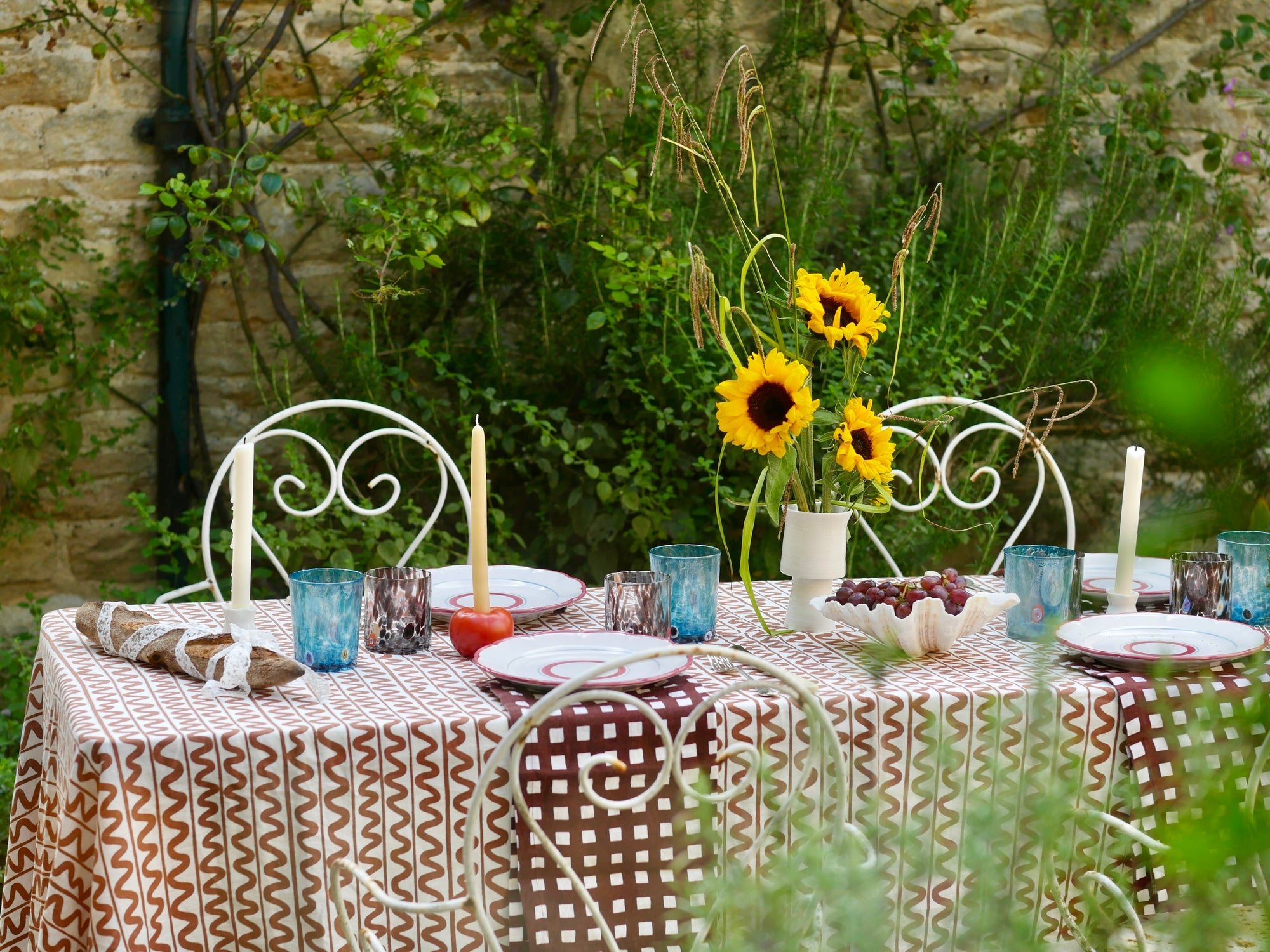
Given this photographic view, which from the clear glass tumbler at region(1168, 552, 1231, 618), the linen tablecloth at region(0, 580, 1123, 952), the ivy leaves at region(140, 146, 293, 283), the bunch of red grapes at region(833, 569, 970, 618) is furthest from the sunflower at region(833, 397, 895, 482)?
the ivy leaves at region(140, 146, 293, 283)

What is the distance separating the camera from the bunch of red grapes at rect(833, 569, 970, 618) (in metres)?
1.50

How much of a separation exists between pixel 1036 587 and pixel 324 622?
2.78 ft

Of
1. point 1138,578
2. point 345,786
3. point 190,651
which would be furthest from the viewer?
point 1138,578

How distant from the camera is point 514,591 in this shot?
1.79m

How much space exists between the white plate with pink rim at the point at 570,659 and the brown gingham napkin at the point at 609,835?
0.13ft

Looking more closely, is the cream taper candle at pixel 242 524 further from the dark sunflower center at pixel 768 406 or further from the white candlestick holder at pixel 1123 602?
the white candlestick holder at pixel 1123 602

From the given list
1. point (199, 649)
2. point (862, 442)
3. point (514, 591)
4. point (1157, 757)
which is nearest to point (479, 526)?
point (514, 591)

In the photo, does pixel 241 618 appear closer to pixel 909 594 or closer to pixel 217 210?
pixel 909 594

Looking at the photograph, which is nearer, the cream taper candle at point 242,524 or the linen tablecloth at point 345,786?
the linen tablecloth at point 345,786

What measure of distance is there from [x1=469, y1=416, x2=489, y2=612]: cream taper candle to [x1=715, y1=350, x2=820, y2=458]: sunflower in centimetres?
29

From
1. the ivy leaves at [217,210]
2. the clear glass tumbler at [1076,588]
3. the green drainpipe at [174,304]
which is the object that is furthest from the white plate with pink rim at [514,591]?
the green drainpipe at [174,304]

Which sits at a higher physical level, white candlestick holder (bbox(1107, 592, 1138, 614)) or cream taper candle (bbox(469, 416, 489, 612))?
cream taper candle (bbox(469, 416, 489, 612))

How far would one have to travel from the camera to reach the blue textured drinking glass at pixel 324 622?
1423mm

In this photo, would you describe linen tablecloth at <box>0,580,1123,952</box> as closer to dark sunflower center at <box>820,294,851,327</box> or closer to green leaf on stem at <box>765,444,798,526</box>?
green leaf on stem at <box>765,444,798,526</box>
